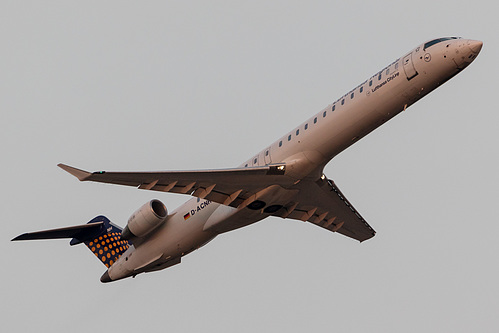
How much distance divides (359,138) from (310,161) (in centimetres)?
171

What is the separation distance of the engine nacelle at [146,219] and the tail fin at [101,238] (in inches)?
94.0

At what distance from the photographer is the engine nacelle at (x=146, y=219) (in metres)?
27.4

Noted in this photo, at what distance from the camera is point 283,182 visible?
24.5m

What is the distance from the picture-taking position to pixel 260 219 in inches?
1049

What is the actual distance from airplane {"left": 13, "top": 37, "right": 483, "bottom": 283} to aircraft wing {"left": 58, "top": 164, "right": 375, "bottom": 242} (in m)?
0.03

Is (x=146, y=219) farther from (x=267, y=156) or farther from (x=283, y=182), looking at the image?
(x=283, y=182)

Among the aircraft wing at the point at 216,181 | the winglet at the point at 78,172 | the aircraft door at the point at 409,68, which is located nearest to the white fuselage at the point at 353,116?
the aircraft door at the point at 409,68

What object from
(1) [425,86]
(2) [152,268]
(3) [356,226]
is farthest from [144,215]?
(1) [425,86]

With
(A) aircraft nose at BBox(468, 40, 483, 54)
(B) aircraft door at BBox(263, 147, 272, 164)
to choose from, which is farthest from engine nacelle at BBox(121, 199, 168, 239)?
(A) aircraft nose at BBox(468, 40, 483, 54)

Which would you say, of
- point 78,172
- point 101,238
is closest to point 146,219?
point 101,238

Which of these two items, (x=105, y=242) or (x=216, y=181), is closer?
(x=216, y=181)

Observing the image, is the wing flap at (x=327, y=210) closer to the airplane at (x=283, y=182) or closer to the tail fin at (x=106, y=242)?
the airplane at (x=283, y=182)

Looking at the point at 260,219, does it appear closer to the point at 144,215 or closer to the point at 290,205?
the point at 290,205

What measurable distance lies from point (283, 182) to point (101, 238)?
386 inches
